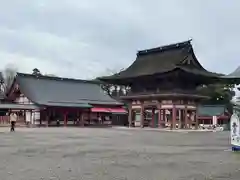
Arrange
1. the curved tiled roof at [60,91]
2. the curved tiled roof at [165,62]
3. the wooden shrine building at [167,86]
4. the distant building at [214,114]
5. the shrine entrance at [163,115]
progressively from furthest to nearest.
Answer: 1. the distant building at [214,114]
2. the curved tiled roof at [60,91]
3. the curved tiled roof at [165,62]
4. the shrine entrance at [163,115]
5. the wooden shrine building at [167,86]

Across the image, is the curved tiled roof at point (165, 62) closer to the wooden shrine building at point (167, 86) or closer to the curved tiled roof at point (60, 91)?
the wooden shrine building at point (167, 86)

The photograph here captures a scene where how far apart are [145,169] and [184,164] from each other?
4.87 ft

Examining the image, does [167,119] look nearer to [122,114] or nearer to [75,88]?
[122,114]

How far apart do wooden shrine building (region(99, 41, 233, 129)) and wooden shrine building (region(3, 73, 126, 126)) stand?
20.4 feet

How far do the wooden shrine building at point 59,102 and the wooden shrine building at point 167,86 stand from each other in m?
6.21

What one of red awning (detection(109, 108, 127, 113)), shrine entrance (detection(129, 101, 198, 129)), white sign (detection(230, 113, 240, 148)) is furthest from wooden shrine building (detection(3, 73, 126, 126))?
white sign (detection(230, 113, 240, 148))

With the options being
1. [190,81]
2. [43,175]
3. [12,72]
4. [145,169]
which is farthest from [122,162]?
[12,72]

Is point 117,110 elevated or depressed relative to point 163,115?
elevated

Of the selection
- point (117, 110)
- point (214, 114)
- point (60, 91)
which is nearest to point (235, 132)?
point (60, 91)

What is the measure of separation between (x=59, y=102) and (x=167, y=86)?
13.9 meters

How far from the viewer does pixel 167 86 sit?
128 feet

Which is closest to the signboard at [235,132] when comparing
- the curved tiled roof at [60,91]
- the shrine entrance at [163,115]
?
the shrine entrance at [163,115]

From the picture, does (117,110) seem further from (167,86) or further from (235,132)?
(235,132)

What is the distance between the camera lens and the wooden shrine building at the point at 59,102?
142 ft
